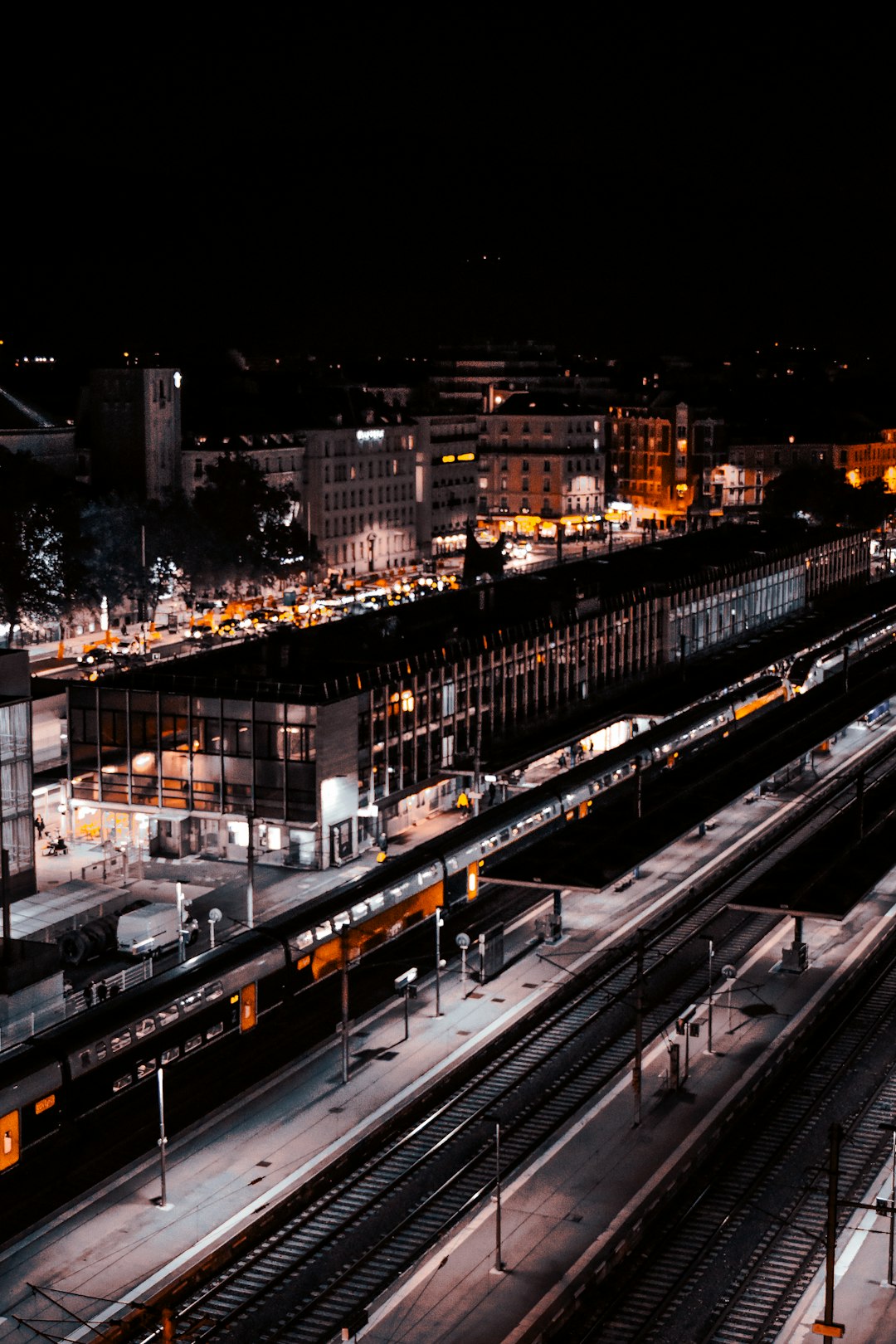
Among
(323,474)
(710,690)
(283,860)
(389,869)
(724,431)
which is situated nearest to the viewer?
(389,869)

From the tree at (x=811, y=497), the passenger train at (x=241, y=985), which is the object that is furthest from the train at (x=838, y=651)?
the tree at (x=811, y=497)

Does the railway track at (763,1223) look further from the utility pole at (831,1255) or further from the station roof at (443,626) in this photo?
the station roof at (443,626)

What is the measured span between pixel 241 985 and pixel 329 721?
16.8m

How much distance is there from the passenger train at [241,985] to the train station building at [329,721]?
5510 mm

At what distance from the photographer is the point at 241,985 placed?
138 feet

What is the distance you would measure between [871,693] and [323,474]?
5644 centimetres

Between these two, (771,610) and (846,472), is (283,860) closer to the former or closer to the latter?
(771,610)

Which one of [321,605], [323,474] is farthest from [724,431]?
[321,605]

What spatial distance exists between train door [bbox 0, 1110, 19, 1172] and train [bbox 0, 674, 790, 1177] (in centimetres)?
3

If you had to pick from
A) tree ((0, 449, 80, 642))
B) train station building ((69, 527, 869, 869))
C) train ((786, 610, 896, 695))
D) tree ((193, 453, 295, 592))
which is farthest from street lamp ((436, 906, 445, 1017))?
tree ((193, 453, 295, 592))

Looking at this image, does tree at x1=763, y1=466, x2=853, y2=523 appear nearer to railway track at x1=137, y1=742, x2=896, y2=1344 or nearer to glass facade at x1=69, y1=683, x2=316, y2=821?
glass facade at x1=69, y1=683, x2=316, y2=821

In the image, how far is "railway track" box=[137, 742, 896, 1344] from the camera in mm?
30812

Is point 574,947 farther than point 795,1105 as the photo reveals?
Yes

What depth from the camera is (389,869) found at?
49.6 meters
